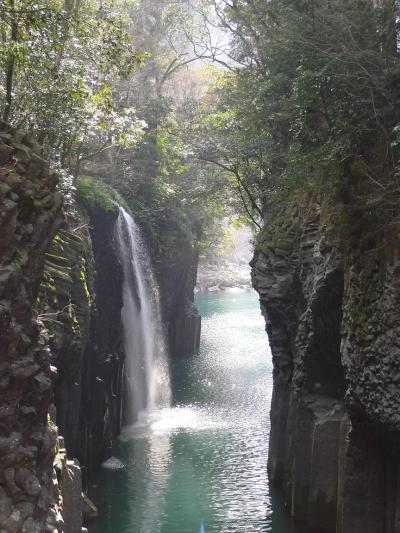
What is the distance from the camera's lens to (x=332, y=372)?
1697 centimetres

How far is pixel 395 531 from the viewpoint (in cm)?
1184

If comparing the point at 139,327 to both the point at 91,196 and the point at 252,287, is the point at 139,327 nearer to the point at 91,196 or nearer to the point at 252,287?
the point at 91,196

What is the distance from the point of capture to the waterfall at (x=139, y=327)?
28.0 m

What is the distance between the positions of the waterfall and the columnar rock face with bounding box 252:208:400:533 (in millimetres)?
8024

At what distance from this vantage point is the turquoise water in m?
17.4

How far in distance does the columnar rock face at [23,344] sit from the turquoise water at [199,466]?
7.52 meters

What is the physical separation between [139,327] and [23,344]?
2000cm

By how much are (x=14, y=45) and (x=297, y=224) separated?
32.1 feet

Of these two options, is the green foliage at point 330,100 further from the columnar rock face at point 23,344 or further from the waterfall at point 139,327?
the waterfall at point 139,327

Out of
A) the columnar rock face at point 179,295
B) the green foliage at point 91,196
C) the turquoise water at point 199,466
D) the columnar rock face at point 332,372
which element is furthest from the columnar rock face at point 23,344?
the columnar rock face at point 179,295

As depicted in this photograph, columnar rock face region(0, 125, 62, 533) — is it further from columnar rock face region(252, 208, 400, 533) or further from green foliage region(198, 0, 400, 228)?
green foliage region(198, 0, 400, 228)

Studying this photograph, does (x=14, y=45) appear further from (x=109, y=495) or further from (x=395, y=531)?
(x=109, y=495)

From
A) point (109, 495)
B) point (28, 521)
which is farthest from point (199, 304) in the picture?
point (28, 521)

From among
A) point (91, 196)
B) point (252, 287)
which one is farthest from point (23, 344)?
point (91, 196)
